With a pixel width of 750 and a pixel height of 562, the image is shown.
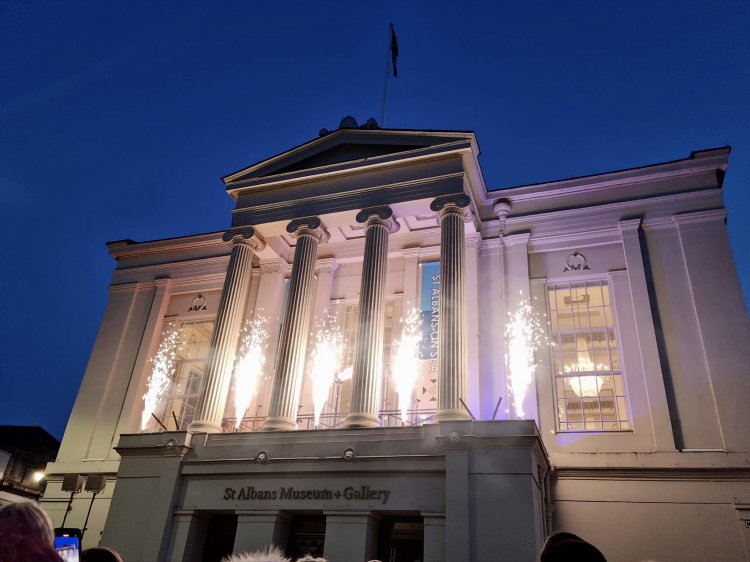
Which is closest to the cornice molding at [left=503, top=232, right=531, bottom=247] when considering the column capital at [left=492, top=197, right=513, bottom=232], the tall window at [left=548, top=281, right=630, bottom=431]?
the column capital at [left=492, top=197, right=513, bottom=232]

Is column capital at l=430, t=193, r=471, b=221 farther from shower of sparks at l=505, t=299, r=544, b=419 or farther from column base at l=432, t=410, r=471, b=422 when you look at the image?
column base at l=432, t=410, r=471, b=422

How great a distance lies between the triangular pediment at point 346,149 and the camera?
66.0 feet

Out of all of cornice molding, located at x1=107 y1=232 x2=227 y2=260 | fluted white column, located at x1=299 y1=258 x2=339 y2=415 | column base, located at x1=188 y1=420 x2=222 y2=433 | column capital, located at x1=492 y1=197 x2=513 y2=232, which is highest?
cornice molding, located at x1=107 y1=232 x2=227 y2=260

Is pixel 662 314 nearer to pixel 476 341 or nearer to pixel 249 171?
pixel 476 341

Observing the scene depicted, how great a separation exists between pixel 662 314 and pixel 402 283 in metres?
8.77

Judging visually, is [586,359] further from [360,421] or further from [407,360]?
[360,421]

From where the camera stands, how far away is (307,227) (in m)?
20.7

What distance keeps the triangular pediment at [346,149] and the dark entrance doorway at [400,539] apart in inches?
463

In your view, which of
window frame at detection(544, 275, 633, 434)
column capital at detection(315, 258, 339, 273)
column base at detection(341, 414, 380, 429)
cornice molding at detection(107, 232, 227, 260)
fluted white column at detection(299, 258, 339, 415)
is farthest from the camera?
cornice molding at detection(107, 232, 227, 260)

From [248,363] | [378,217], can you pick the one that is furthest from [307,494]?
[378,217]

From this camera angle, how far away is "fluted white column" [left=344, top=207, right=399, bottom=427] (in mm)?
16625

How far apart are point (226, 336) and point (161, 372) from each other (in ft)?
20.0

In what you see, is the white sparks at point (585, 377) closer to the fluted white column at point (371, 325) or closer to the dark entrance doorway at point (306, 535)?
the fluted white column at point (371, 325)

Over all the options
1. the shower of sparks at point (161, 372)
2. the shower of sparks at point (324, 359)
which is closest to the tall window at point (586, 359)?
the shower of sparks at point (324, 359)
